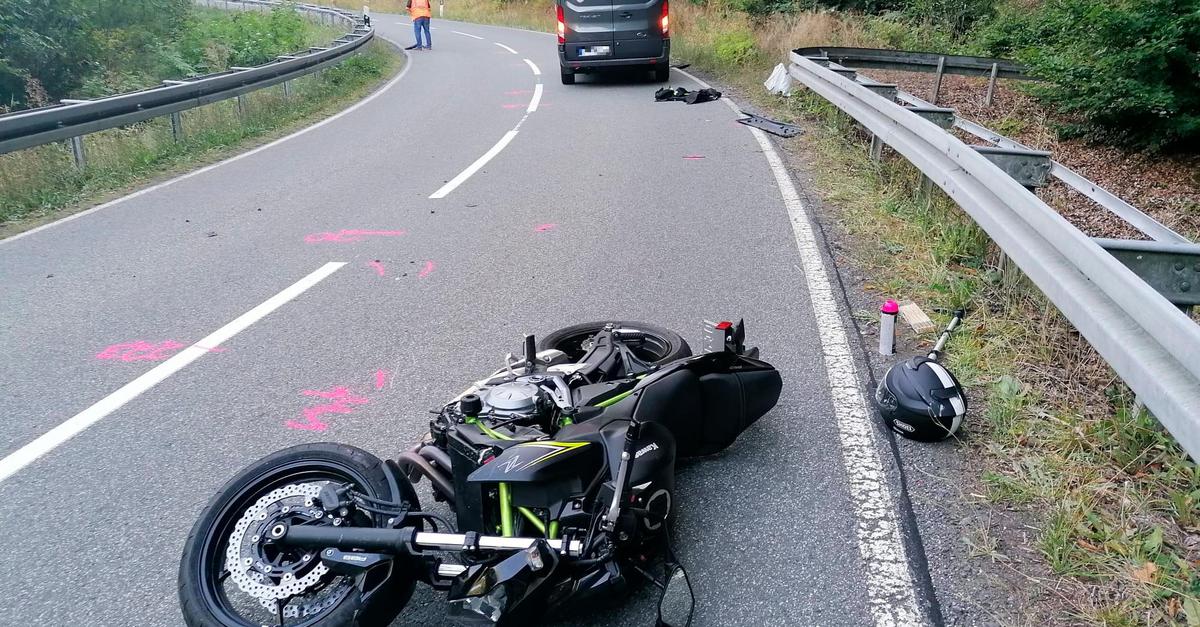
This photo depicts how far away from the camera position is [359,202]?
352 inches

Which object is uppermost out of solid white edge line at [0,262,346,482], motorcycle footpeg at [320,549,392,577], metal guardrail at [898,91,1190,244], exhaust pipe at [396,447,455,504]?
metal guardrail at [898,91,1190,244]

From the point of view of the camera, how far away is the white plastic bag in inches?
590

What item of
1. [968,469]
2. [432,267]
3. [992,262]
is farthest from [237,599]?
[992,262]

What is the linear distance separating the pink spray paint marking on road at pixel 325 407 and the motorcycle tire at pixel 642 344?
99 cm

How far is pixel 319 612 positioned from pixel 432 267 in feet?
13.8

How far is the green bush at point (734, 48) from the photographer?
752 inches

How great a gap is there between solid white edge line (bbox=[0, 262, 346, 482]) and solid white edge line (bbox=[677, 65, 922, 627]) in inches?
138

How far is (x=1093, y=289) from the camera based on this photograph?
3.91m

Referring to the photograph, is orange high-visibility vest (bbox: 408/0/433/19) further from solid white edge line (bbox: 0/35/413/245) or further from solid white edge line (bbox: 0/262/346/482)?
solid white edge line (bbox: 0/262/346/482)

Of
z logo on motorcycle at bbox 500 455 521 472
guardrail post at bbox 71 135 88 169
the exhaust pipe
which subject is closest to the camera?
z logo on motorcycle at bbox 500 455 521 472

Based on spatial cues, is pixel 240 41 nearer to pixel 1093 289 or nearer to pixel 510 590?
pixel 1093 289

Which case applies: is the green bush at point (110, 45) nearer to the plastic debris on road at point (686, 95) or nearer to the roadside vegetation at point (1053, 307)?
the plastic debris on road at point (686, 95)

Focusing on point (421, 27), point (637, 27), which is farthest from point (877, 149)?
point (421, 27)

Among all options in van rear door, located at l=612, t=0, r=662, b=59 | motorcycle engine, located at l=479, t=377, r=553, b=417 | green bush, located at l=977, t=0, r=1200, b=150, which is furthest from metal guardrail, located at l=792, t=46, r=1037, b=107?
motorcycle engine, located at l=479, t=377, r=553, b=417
